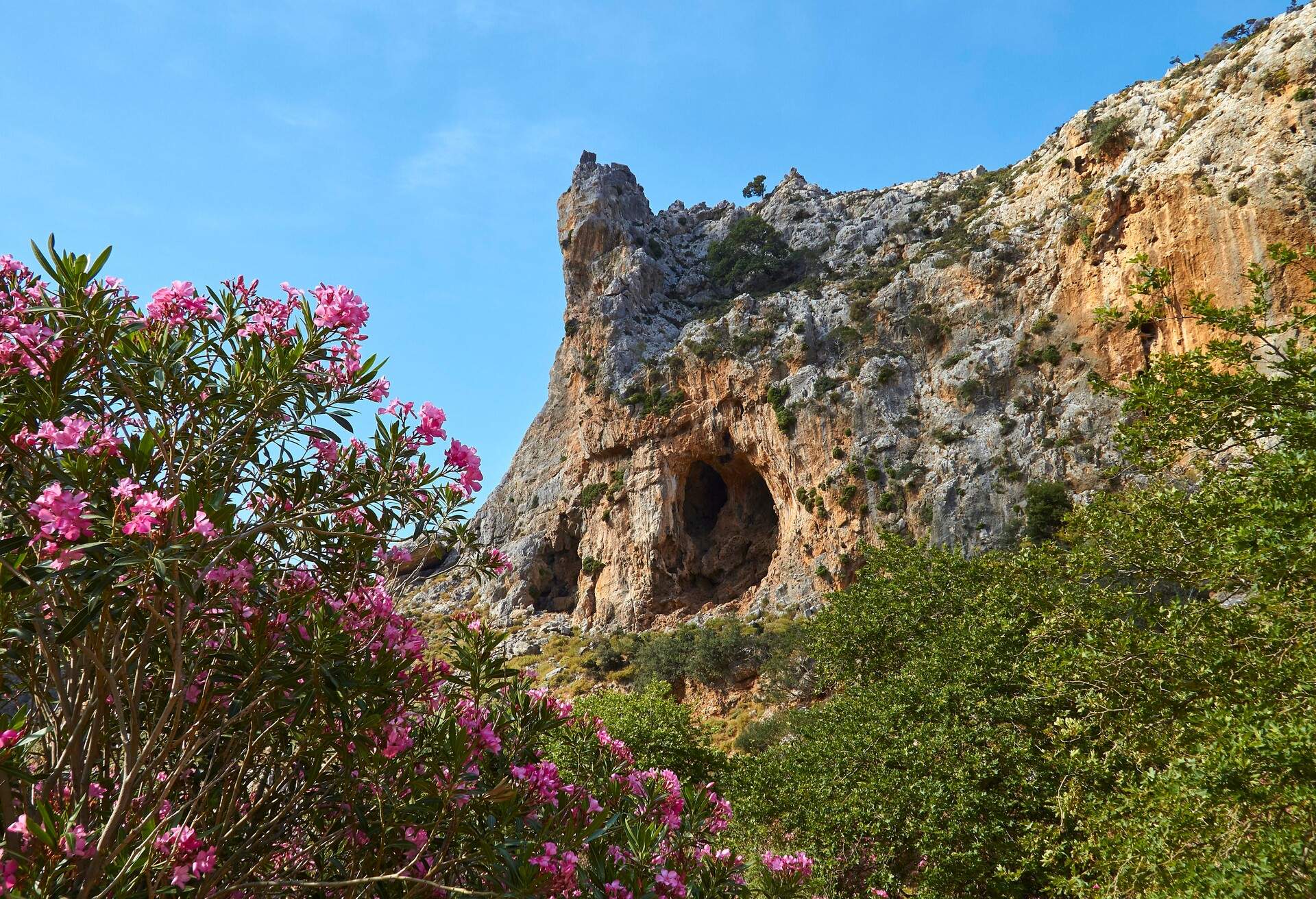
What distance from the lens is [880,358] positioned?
139ft

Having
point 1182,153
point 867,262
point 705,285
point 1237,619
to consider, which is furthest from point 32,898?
point 705,285

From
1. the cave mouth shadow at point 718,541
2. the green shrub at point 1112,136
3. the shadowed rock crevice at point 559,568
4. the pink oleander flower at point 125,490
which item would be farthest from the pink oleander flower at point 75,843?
the green shrub at point 1112,136

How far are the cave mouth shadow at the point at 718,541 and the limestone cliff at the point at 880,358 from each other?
5.1 inches

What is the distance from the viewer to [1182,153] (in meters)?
35.3

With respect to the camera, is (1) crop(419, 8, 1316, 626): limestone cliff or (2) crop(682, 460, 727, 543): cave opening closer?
(1) crop(419, 8, 1316, 626): limestone cliff

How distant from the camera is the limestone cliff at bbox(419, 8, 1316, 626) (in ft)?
113

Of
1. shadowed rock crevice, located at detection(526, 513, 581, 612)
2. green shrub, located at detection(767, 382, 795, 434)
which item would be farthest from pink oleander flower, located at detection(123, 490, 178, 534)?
shadowed rock crevice, located at detection(526, 513, 581, 612)

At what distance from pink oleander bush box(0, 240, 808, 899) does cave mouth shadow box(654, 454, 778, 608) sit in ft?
130

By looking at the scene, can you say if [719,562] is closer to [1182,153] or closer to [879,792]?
[1182,153]

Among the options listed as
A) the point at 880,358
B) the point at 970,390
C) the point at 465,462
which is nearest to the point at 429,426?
the point at 465,462

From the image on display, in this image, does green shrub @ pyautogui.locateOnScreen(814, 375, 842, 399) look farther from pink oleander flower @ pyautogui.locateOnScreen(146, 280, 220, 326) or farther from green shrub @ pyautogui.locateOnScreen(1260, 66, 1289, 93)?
pink oleander flower @ pyautogui.locateOnScreen(146, 280, 220, 326)

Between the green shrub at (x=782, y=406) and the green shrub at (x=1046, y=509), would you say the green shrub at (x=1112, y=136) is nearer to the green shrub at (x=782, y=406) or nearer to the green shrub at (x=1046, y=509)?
the green shrub at (x=1046, y=509)

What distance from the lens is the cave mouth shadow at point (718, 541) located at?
45.0m

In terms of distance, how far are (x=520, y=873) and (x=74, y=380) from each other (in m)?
3.27
